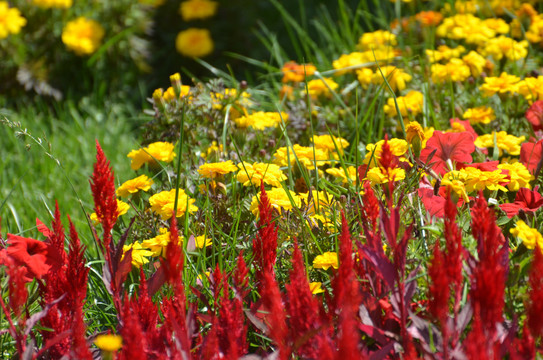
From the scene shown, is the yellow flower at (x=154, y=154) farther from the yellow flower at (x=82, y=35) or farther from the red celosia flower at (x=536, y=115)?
the yellow flower at (x=82, y=35)

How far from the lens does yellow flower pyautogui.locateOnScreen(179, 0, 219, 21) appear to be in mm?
5023

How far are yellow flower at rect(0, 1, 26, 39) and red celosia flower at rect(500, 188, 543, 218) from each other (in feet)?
11.4

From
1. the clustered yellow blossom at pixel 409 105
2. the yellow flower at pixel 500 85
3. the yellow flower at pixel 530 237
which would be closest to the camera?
the yellow flower at pixel 530 237

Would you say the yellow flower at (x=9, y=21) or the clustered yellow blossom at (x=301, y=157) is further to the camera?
the yellow flower at (x=9, y=21)

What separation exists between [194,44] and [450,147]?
3377mm

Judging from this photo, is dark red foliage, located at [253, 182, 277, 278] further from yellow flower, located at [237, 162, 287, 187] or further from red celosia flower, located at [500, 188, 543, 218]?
red celosia flower, located at [500, 188, 543, 218]

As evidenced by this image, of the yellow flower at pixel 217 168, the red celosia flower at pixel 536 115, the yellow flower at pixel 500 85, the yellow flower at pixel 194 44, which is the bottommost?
the yellow flower at pixel 194 44

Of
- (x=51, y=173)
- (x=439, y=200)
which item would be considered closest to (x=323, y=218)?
(x=439, y=200)

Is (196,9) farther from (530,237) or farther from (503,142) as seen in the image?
(530,237)

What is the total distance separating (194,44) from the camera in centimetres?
495

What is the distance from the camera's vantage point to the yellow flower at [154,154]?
2.20m

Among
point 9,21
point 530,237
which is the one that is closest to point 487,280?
point 530,237

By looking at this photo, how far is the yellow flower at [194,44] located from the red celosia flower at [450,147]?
129 inches

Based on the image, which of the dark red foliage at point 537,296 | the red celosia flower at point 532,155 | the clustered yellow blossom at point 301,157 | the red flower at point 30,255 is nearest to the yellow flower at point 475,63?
the red celosia flower at point 532,155
